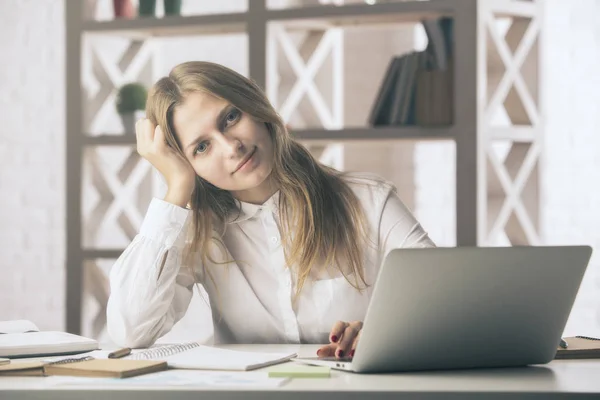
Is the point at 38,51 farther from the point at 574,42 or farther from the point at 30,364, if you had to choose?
the point at 30,364

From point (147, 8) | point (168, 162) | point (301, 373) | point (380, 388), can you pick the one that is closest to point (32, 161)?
point (147, 8)

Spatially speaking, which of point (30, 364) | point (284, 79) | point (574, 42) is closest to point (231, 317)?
point (30, 364)

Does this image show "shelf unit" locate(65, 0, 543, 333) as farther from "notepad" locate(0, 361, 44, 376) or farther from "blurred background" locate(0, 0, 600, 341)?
"notepad" locate(0, 361, 44, 376)

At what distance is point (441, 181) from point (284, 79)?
1.23m

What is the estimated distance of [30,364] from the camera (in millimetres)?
1271

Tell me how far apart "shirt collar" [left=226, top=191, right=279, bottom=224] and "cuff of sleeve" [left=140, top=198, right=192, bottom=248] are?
181 mm

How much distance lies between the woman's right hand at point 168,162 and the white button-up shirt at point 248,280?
2.2 inches

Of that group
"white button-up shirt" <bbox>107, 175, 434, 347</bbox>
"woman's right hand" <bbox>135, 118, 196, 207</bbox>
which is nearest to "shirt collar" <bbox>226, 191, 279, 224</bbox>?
"white button-up shirt" <bbox>107, 175, 434, 347</bbox>

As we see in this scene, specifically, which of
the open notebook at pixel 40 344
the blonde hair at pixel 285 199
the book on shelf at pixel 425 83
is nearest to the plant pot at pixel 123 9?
the book on shelf at pixel 425 83

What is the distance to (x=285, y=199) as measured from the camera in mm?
2020

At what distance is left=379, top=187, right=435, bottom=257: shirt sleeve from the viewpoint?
1.98 meters

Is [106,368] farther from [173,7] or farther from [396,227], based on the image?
[173,7]

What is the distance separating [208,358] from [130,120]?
2.01 m

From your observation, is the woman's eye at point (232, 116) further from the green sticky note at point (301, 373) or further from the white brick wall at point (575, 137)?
the white brick wall at point (575, 137)
